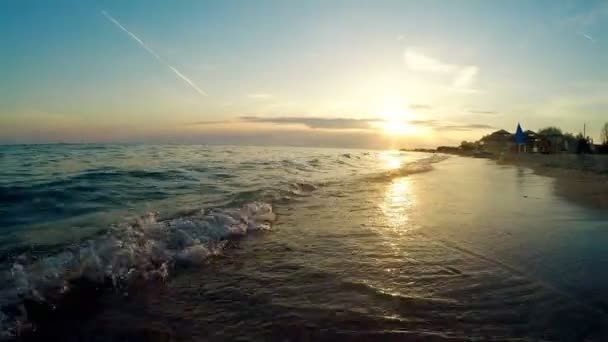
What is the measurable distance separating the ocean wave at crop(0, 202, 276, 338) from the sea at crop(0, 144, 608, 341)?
0.02 meters

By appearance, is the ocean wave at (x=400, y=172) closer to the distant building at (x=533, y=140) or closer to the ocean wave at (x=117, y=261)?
the ocean wave at (x=117, y=261)

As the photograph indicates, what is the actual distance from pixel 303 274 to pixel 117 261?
2499mm

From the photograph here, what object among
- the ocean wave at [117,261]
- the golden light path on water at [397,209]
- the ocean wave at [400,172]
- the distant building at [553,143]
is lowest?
the ocean wave at [117,261]

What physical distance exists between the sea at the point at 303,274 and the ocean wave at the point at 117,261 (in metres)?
0.02

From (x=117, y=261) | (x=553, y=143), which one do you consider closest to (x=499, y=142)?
(x=553, y=143)

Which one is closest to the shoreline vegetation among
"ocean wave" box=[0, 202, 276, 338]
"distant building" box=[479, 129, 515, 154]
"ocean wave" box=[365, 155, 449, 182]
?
"distant building" box=[479, 129, 515, 154]

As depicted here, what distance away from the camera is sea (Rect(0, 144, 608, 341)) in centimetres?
299

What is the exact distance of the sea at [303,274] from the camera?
299 centimetres

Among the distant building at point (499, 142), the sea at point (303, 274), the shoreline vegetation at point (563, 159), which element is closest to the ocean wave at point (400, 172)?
the shoreline vegetation at point (563, 159)

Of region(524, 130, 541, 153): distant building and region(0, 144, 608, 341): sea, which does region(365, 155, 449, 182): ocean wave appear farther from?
region(524, 130, 541, 153): distant building

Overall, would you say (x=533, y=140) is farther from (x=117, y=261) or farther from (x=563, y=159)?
(x=117, y=261)

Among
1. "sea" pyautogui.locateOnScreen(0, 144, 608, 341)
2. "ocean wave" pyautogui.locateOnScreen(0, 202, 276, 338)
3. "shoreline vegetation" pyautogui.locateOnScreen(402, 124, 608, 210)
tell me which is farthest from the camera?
"shoreline vegetation" pyautogui.locateOnScreen(402, 124, 608, 210)

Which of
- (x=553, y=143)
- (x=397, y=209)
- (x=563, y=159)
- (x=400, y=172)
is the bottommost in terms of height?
(x=397, y=209)

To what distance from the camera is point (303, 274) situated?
4.27 m
